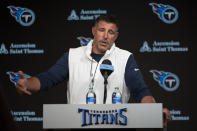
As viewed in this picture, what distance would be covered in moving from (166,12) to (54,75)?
2311 mm

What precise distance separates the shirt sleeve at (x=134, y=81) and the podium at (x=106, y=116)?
64 centimetres

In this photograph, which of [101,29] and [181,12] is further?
[181,12]

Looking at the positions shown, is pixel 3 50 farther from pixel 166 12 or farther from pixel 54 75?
pixel 166 12

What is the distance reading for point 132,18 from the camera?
402 centimetres

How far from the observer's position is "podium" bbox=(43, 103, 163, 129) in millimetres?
1372

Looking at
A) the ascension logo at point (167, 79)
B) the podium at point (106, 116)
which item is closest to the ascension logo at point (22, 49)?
the ascension logo at point (167, 79)

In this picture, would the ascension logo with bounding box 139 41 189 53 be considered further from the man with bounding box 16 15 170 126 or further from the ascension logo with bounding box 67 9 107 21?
the man with bounding box 16 15 170 126

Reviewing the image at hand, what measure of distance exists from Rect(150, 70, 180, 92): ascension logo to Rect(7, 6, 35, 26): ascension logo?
1.92 m

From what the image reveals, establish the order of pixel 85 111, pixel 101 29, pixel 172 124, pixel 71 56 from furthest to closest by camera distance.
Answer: pixel 172 124
pixel 101 29
pixel 71 56
pixel 85 111

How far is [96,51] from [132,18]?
5.60 feet

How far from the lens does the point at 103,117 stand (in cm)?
137

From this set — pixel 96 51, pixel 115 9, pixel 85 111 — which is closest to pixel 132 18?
pixel 115 9

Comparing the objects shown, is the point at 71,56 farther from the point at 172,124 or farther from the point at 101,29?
the point at 172,124

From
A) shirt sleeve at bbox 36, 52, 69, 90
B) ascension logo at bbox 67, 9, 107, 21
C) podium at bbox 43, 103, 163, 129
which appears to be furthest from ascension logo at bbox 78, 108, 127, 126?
ascension logo at bbox 67, 9, 107, 21
